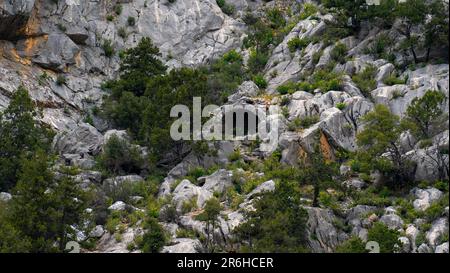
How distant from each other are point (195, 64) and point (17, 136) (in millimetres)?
18316

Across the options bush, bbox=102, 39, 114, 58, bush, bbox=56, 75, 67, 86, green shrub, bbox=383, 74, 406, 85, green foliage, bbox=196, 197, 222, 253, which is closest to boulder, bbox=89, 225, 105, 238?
green foliage, bbox=196, 197, 222, 253

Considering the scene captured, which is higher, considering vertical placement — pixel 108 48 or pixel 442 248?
pixel 108 48

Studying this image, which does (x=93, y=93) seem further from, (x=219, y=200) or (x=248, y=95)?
(x=219, y=200)

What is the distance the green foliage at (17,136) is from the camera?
5075cm

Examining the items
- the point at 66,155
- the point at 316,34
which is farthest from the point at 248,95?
the point at 66,155

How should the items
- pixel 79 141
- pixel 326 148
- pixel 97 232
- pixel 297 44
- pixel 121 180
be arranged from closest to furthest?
pixel 97 232 < pixel 121 180 < pixel 326 148 < pixel 79 141 < pixel 297 44

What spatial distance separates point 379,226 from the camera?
4175 centimetres

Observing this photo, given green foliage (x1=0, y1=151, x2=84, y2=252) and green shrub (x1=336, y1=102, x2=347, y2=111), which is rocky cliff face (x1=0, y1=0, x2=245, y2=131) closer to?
green foliage (x1=0, y1=151, x2=84, y2=252)

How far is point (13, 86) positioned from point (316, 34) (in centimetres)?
2043

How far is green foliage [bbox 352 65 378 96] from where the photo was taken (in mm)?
56312

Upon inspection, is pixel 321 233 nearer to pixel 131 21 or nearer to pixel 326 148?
pixel 326 148

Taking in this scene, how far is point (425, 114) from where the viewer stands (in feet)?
160

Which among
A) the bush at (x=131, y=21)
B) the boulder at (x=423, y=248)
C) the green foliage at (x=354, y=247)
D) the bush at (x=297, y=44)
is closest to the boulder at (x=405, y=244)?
the boulder at (x=423, y=248)

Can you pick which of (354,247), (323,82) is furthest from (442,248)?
(323,82)
